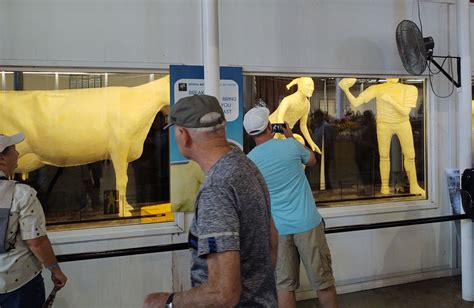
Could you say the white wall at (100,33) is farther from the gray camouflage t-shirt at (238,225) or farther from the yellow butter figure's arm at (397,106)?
the gray camouflage t-shirt at (238,225)

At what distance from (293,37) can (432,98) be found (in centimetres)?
167

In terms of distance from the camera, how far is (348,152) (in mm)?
4461

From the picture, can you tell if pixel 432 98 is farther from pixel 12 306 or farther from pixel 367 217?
pixel 12 306

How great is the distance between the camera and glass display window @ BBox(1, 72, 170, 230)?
11.5 feet

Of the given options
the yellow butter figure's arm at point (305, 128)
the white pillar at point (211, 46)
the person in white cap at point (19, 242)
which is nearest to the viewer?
the person in white cap at point (19, 242)

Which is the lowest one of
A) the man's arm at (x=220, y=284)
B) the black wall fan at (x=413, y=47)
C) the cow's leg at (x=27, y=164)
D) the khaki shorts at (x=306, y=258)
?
the khaki shorts at (x=306, y=258)

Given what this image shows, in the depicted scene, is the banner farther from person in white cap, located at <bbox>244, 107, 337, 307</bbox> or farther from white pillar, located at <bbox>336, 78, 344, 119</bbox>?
white pillar, located at <bbox>336, 78, 344, 119</bbox>

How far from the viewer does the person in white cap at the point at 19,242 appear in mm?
2186

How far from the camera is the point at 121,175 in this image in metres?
3.72

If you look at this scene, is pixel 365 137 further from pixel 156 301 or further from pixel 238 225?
pixel 156 301

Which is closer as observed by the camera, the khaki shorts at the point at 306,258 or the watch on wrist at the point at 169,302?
the watch on wrist at the point at 169,302

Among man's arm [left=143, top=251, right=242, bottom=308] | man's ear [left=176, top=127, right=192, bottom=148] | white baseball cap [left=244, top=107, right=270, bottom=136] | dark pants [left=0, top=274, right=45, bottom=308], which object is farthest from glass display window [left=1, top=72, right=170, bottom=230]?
man's arm [left=143, top=251, right=242, bottom=308]

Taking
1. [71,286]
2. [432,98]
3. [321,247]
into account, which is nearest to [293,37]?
[432,98]

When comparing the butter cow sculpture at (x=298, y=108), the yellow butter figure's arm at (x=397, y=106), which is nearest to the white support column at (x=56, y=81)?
the butter cow sculpture at (x=298, y=108)
